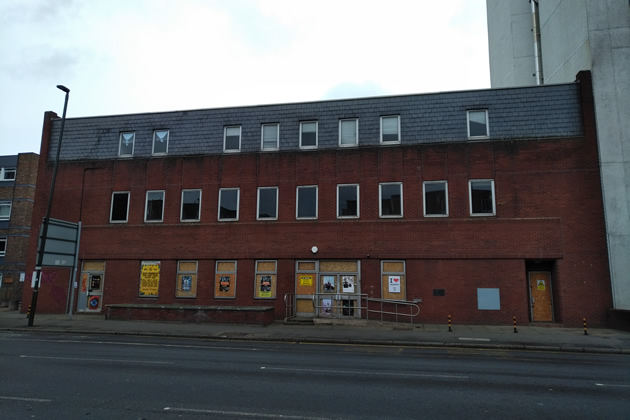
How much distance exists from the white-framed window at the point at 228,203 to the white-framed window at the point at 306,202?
324cm

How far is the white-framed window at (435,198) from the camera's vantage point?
20844 millimetres

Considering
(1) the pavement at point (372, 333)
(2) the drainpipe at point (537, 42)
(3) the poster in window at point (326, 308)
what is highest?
(2) the drainpipe at point (537, 42)

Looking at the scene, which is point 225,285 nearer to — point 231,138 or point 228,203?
point 228,203

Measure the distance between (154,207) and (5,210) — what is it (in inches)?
913

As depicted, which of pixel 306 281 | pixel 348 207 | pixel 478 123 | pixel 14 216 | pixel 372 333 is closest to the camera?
pixel 372 333

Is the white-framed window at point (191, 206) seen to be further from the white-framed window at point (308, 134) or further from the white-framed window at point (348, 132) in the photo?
the white-framed window at point (348, 132)

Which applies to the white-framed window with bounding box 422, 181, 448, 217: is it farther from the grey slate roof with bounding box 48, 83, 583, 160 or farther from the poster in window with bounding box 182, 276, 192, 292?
the poster in window with bounding box 182, 276, 192, 292

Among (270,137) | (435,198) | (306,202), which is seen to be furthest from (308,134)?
(435,198)

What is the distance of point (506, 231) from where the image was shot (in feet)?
65.7

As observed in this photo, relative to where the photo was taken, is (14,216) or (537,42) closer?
(537,42)

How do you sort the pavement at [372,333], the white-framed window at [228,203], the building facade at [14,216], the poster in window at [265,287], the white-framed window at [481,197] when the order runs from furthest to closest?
the building facade at [14,216], the white-framed window at [228,203], the poster in window at [265,287], the white-framed window at [481,197], the pavement at [372,333]

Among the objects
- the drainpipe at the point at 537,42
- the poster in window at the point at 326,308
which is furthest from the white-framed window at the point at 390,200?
the drainpipe at the point at 537,42

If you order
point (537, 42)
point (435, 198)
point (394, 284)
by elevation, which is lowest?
point (394, 284)

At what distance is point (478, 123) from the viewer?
21.3 metres
